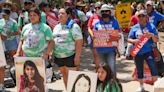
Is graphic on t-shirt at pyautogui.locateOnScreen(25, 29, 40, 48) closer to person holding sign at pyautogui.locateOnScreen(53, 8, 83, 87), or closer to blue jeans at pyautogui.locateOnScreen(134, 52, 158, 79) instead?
person holding sign at pyautogui.locateOnScreen(53, 8, 83, 87)

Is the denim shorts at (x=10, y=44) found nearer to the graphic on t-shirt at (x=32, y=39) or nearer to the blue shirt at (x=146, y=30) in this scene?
the graphic on t-shirt at (x=32, y=39)

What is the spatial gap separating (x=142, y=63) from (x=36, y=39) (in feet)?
6.63

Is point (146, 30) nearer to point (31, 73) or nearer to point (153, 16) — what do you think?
point (153, 16)

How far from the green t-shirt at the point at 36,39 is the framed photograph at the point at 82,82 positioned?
3.66 ft

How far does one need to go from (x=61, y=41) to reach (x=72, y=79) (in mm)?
1131

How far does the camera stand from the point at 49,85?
8.85m

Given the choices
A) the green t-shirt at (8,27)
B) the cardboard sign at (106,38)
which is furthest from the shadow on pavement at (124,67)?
the green t-shirt at (8,27)

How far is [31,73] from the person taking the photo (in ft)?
22.0

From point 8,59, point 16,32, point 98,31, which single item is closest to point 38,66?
point 98,31

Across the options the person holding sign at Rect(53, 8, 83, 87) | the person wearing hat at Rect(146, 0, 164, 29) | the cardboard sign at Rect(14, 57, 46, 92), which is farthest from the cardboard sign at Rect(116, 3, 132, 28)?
the cardboard sign at Rect(14, 57, 46, 92)

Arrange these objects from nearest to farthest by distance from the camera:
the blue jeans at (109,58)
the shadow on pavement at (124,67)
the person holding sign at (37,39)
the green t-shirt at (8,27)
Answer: the person holding sign at (37,39)
the blue jeans at (109,58)
the green t-shirt at (8,27)
the shadow on pavement at (124,67)

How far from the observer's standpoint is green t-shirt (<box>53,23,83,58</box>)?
7.00 meters

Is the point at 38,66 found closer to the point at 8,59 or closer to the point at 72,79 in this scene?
the point at 72,79

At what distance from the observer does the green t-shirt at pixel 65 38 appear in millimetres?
6996
